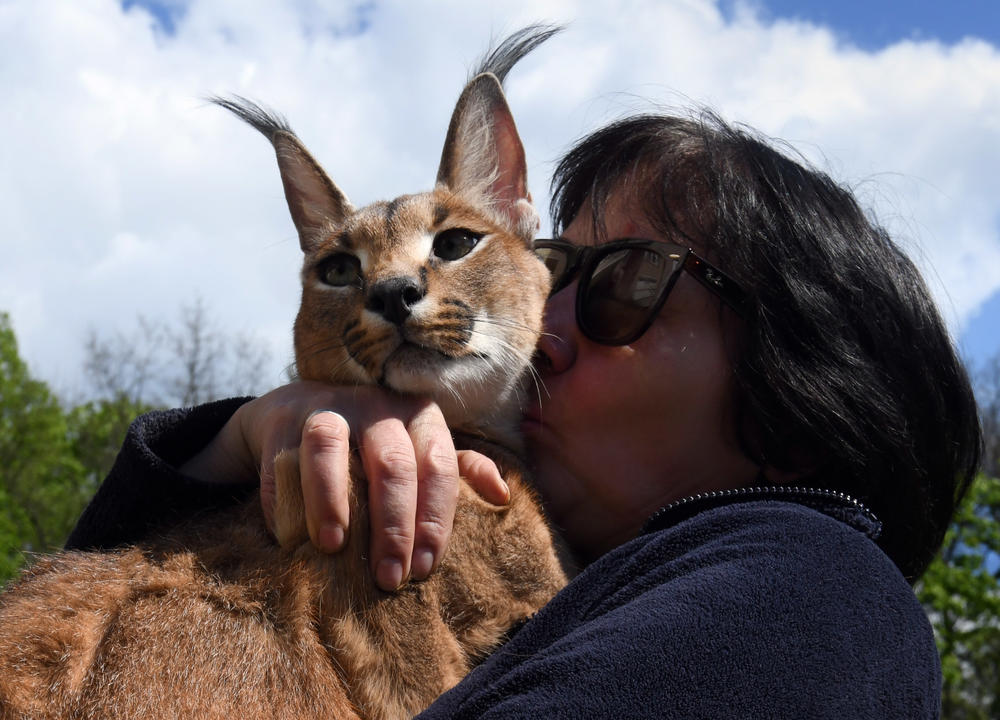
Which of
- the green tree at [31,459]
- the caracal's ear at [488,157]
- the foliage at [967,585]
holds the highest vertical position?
the green tree at [31,459]

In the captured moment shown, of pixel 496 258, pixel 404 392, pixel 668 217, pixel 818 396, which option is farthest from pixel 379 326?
pixel 818 396

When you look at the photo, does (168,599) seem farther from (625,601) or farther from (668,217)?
(668,217)

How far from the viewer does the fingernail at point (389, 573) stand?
7.18ft

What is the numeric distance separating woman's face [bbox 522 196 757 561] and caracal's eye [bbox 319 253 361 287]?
0.76m

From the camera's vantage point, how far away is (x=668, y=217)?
9.36ft

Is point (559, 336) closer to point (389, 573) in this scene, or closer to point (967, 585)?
point (389, 573)

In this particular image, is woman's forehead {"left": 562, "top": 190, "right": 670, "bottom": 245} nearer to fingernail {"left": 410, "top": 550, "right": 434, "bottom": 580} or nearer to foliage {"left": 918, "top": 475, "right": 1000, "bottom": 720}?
fingernail {"left": 410, "top": 550, "right": 434, "bottom": 580}

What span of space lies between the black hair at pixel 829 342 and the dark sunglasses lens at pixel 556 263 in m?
0.18

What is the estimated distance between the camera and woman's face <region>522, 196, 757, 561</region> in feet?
8.88

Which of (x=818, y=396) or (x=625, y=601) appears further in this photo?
(x=818, y=396)

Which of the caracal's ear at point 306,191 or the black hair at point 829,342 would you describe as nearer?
the black hair at point 829,342

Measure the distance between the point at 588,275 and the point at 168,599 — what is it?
5.37ft

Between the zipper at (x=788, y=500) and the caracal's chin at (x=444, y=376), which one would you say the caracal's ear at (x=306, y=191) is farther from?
the zipper at (x=788, y=500)

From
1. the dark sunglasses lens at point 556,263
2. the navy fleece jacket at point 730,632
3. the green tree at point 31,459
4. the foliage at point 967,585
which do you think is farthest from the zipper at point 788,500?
the green tree at point 31,459
